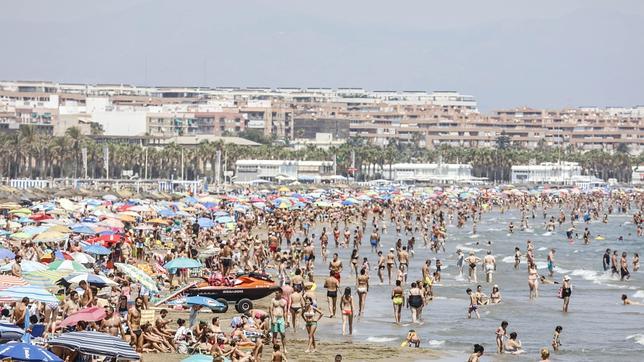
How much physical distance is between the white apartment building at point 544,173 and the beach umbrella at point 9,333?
416ft

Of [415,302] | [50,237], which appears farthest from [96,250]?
[415,302]

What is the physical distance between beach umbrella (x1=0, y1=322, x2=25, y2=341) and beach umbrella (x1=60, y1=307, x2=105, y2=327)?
123cm

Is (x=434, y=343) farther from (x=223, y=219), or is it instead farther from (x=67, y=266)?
(x=223, y=219)

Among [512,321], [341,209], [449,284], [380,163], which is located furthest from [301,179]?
[512,321]

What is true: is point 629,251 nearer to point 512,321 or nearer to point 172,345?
point 512,321

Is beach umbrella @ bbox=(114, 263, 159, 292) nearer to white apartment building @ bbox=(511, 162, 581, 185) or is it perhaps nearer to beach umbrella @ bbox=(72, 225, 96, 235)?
beach umbrella @ bbox=(72, 225, 96, 235)

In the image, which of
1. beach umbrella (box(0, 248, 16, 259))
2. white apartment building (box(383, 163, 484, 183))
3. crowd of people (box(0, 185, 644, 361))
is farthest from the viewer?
white apartment building (box(383, 163, 484, 183))

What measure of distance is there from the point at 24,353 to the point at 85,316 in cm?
440

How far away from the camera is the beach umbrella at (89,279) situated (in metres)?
23.9

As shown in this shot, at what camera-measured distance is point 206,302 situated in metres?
23.4

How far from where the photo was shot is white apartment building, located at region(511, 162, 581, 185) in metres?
143

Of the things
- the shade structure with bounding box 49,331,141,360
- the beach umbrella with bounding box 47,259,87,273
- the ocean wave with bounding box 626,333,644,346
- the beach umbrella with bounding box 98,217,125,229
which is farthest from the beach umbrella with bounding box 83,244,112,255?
the shade structure with bounding box 49,331,141,360

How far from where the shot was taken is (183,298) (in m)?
26.1

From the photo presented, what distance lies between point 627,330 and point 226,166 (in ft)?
335
